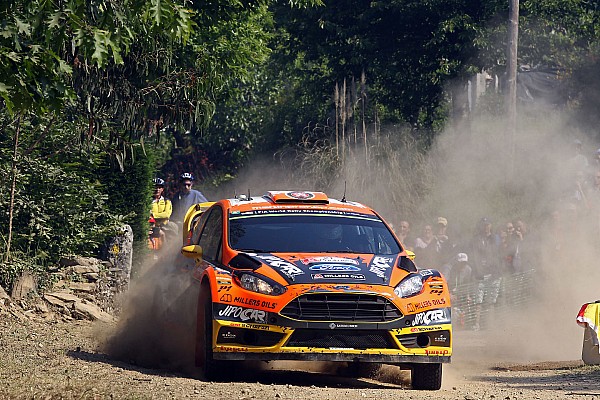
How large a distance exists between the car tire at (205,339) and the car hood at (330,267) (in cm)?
59

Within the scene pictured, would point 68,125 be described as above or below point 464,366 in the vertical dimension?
above

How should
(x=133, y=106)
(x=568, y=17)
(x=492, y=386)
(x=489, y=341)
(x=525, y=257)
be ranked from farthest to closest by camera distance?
(x=568, y=17) < (x=525, y=257) < (x=489, y=341) < (x=133, y=106) < (x=492, y=386)

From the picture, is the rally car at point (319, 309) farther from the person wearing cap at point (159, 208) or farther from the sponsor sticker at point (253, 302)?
the person wearing cap at point (159, 208)

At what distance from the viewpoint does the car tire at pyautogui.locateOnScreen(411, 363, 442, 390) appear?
1077cm

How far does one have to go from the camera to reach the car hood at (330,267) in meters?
10.5

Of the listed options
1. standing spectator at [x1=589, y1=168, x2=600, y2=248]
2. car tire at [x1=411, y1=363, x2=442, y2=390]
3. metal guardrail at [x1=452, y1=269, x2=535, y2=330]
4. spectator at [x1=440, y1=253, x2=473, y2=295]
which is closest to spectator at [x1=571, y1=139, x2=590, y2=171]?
standing spectator at [x1=589, y1=168, x2=600, y2=248]

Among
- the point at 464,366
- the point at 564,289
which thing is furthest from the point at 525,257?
the point at 464,366

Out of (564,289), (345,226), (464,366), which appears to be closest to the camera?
A: (345,226)

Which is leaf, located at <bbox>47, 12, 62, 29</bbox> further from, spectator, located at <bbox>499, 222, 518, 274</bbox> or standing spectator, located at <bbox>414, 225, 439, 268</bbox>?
spectator, located at <bbox>499, 222, 518, 274</bbox>

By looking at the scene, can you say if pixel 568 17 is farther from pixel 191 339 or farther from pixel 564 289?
pixel 191 339

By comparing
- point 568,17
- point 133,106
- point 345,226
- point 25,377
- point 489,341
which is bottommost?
point 489,341

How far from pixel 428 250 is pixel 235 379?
33.0 feet

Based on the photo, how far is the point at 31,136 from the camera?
1652 centimetres

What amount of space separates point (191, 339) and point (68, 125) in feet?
20.0
